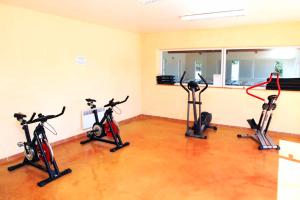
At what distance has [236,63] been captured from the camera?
5.41 m

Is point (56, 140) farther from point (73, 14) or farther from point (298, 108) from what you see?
point (298, 108)

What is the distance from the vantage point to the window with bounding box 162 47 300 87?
16.0 ft

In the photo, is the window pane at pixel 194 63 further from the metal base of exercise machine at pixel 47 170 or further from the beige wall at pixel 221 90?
the metal base of exercise machine at pixel 47 170

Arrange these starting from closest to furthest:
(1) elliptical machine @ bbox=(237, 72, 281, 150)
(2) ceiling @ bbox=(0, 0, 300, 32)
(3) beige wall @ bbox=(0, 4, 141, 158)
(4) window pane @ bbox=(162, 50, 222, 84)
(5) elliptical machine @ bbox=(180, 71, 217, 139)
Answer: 1. (2) ceiling @ bbox=(0, 0, 300, 32)
2. (3) beige wall @ bbox=(0, 4, 141, 158)
3. (1) elliptical machine @ bbox=(237, 72, 281, 150)
4. (5) elliptical machine @ bbox=(180, 71, 217, 139)
5. (4) window pane @ bbox=(162, 50, 222, 84)

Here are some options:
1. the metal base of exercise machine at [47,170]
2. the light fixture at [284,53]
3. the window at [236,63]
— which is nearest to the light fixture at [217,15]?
the window at [236,63]

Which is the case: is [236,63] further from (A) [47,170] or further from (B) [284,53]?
(A) [47,170]

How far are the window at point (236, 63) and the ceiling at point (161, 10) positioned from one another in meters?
0.80

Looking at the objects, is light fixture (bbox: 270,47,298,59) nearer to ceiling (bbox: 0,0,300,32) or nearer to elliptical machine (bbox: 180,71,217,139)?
ceiling (bbox: 0,0,300,32)

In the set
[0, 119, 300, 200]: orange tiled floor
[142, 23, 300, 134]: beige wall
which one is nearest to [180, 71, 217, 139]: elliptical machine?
[0, 119, 300, 200]: orange tiled floor

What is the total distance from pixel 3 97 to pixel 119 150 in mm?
1960

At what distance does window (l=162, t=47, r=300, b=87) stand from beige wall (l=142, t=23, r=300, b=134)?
264mm

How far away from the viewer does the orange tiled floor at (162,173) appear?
103 inches

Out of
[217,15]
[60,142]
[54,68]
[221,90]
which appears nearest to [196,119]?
[221,90]

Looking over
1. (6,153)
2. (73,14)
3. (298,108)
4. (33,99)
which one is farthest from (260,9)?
(6,153)
